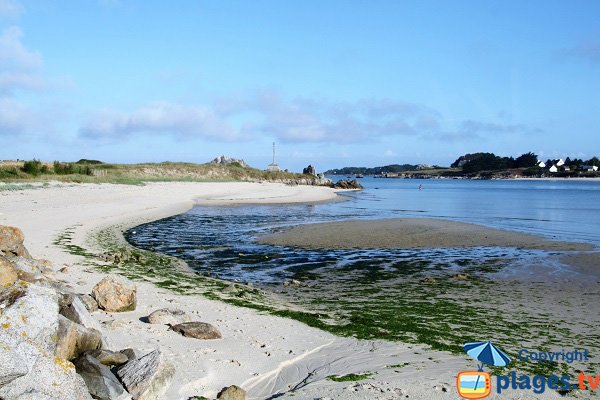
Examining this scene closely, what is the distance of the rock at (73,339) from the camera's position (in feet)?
16.5

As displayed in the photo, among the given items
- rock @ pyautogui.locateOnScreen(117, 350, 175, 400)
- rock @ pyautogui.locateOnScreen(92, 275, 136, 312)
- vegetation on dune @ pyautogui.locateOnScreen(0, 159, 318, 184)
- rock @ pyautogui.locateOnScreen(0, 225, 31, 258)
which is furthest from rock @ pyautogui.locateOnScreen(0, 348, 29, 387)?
vegetation on dune @ pyautogui.locateOnScreen(0, 159, 318, 184)

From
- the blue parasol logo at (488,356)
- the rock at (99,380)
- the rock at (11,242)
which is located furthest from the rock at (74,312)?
the blue parasol logo at (488,356)

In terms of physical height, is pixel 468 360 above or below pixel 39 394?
below

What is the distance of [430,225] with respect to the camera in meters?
27.6

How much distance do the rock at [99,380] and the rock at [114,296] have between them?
10.1 feet

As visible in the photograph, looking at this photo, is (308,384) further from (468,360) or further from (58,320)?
(58,320)

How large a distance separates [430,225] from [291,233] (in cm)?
893

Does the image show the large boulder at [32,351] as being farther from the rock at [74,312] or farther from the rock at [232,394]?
the rock at [232,394]

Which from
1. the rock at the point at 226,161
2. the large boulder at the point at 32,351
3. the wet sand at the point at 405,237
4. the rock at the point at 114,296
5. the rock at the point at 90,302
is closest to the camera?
the large boulder at the point at 32,351

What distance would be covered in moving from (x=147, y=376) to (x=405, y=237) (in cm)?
1875

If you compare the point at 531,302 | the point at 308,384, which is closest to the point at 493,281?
the point at 531,302

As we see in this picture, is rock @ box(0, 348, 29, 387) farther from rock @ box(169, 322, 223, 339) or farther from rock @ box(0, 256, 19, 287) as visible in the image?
rock @ box(169, 322, 223, 339)

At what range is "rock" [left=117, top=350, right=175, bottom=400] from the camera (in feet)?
16.4

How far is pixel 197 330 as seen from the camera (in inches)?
279
